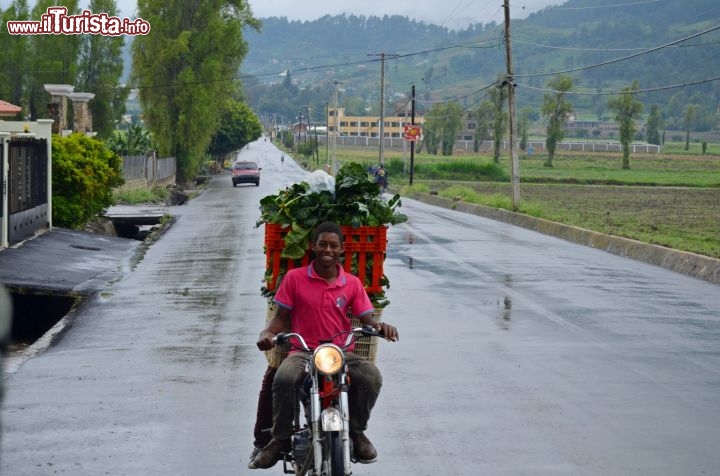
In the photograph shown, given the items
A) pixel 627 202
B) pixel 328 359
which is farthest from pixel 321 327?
pixel 627 202

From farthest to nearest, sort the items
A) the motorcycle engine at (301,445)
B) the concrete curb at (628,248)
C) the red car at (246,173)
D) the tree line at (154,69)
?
the red car at (246,173) → the tree line at (154,69) → the concrete curb at (628,248) → the motorcycle engine at (301,445)

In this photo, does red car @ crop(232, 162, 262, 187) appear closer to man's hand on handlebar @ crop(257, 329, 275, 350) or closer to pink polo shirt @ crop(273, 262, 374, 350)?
pink polo shirt @ crop(273, 262, 374, 350)

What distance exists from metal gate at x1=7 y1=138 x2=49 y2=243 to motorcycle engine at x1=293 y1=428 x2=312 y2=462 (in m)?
16.8

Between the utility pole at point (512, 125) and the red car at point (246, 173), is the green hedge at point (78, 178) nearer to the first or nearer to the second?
the utility pole at point (512, 125)

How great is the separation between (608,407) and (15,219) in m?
15.8

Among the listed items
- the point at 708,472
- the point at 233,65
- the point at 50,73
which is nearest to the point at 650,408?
the point at 708,472

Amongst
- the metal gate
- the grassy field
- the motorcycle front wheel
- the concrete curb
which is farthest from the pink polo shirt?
the grassy field

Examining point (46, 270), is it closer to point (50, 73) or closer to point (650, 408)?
point (650, 408)

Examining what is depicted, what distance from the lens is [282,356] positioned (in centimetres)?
707

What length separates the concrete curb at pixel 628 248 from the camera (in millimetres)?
21406

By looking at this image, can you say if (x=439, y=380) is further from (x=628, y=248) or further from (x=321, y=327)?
(x=628, y=248)

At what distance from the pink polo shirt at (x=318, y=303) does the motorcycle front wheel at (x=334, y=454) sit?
79 centimetres

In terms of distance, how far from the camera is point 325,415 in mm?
6129

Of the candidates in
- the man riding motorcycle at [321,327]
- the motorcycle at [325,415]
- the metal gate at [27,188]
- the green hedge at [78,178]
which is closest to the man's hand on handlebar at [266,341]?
the man riding motorcycle at [321,327]
